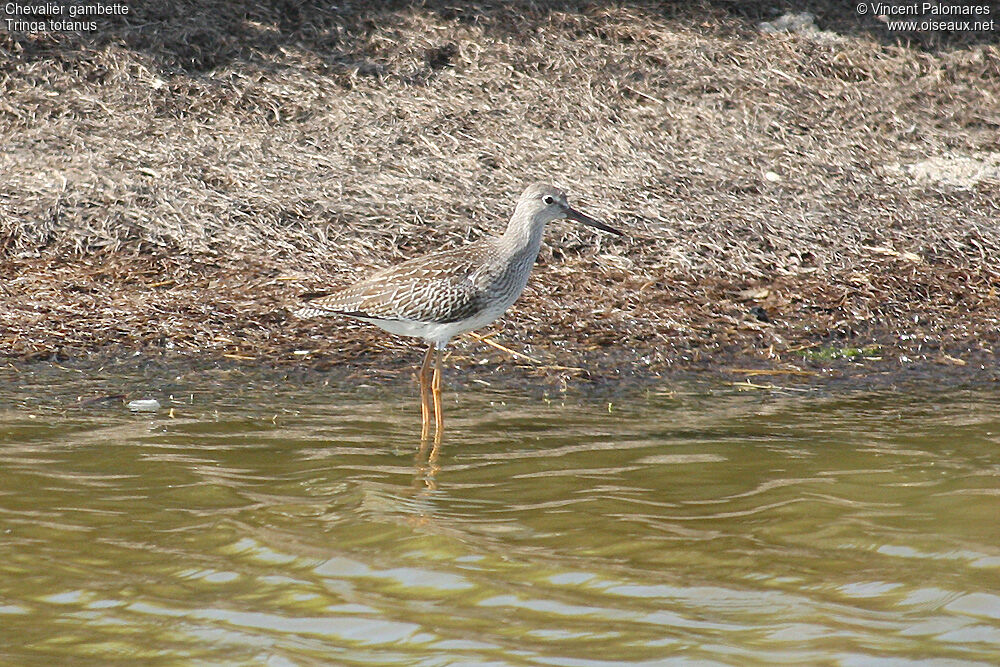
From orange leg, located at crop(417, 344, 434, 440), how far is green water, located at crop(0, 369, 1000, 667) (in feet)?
0.40

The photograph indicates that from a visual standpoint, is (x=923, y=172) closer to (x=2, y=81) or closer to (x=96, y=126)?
(x=96, y=126)

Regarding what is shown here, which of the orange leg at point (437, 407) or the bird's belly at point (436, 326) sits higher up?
the bird's belly at point (436, 326)

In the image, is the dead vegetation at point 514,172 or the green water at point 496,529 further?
the dead vegetation at point 514,172

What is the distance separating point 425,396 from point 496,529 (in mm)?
2124

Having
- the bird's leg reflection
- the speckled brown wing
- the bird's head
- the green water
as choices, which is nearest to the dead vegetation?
the speckled brown wing

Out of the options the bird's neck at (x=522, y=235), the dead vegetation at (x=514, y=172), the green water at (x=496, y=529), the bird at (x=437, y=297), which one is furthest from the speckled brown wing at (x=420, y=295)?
the dead vegetation at (x=514, y=172)

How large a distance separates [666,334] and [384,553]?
4.38m

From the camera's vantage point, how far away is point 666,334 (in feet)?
32.8

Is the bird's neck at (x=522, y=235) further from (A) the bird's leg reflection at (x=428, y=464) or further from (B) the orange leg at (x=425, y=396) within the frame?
(A) the bird's leg reflection at (x=428, y=464)

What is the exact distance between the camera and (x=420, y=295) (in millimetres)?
8562

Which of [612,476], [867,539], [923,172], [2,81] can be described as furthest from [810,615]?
[2,81]

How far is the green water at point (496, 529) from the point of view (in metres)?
5.22

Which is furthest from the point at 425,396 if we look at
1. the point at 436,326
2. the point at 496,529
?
the point at 496,529

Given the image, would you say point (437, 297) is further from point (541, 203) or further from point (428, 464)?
point (428, 464)
